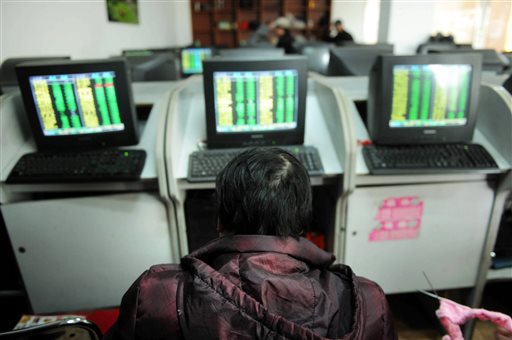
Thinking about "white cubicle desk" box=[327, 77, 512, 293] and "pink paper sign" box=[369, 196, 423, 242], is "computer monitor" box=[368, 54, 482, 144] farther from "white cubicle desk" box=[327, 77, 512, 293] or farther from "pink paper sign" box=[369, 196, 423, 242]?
"pink paper sign" box=[369, 196, 423, 242]

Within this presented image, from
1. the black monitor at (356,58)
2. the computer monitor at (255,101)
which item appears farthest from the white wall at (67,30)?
the black monitor at (356,58)

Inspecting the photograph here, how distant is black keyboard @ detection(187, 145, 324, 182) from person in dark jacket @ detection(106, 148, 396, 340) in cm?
64

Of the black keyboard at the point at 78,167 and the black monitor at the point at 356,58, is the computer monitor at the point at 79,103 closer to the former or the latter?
the black keyboard at the point at 78,167

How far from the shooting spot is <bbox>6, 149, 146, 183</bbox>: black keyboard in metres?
1.37

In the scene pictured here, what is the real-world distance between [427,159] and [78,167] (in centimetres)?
138

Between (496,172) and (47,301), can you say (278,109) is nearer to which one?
(496,172)

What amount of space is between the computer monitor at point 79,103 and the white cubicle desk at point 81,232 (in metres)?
0.12

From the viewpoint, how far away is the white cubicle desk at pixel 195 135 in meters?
1.40

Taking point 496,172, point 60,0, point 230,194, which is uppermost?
point 60,0

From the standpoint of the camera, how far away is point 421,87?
1484 mm

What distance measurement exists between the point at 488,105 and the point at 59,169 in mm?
1793

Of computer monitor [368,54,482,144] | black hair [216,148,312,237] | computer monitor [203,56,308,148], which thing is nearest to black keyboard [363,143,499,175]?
computer monitor [368,54,482,144]

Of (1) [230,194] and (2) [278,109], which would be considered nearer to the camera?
(1) [230,194]

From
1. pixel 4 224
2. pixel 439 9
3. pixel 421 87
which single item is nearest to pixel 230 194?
pixel 421 87
